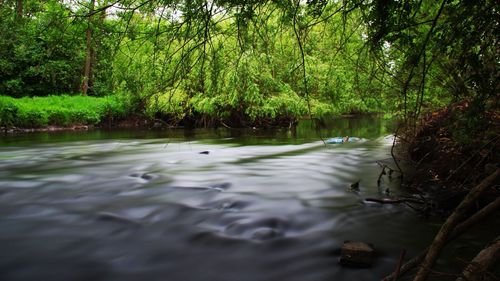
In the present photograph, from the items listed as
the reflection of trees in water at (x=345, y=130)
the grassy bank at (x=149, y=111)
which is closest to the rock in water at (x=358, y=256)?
the reflection of trees in water at (x=345, y=130)

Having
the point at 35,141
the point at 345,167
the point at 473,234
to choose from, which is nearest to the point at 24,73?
the point at 35,141

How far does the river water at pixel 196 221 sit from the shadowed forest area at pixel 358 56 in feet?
2.75

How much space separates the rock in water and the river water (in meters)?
0.09

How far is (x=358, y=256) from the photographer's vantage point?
3.65m

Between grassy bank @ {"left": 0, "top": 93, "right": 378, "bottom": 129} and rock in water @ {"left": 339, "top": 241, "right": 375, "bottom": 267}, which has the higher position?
grassy bank @ {"left": 0, "top": 93, "right": 378, "bottom": 129}

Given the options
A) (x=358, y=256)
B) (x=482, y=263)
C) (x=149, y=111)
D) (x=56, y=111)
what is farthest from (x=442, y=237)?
(x=56, y=111)

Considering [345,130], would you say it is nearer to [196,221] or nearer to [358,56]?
[196,221]

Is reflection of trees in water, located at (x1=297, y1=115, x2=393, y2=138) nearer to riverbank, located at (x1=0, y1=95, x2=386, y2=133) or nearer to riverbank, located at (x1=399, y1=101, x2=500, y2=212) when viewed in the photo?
riverbank, located at (x1=0, y1=95, x2=386, y2=133)

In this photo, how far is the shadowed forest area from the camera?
112 inches

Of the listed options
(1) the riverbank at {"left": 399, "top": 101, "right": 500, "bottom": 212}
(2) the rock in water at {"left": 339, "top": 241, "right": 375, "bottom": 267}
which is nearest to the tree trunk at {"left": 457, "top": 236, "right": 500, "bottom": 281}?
(1) the riverbank at {"left": 399, "top": 101, "right": 500, "bottom": 212}

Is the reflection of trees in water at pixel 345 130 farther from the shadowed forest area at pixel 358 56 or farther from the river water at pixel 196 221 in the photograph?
the shadowed forest area at pixel 358 56

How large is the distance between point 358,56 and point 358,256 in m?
1.77

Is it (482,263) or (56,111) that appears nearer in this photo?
(482,263)

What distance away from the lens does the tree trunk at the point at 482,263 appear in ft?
5.67
